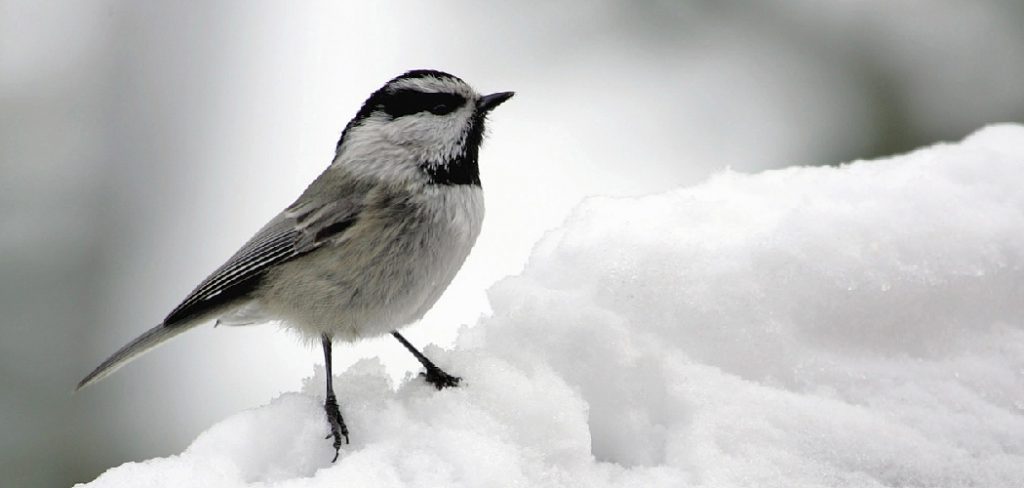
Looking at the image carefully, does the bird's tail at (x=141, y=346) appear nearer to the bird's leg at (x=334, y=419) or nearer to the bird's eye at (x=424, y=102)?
the bird's leg at (x=334, y=419)

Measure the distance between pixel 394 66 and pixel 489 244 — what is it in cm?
103

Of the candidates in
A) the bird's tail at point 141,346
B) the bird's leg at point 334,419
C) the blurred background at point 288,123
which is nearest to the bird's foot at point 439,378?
the bird's leg at point 334,419

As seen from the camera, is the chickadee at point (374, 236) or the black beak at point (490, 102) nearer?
the chickadee at point (374, 236)

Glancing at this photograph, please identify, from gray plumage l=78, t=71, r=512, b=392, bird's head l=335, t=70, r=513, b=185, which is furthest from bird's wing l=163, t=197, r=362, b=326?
bird's head l=335, t=70, r=513, b=185

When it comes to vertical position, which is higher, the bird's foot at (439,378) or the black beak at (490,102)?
the black beak at (490,102)

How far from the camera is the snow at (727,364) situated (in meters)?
1.40

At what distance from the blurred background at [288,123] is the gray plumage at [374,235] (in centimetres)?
138

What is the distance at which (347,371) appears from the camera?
1785 millimetres

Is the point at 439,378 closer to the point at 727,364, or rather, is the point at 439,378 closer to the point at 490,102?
A: the point at 727,364

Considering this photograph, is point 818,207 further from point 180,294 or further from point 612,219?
point 180,294

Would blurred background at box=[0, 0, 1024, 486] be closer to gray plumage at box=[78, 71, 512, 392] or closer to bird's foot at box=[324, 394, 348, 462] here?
gray plumage at box=[78, 71, 512, 392]

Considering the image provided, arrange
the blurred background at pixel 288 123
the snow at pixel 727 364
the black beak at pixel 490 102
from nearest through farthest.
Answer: the snow at pixel 727 364
the black beak at pixel 490 102
the blurred background at pixel 288 123

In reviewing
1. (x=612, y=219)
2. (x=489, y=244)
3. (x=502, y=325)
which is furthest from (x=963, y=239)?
(x=489, y=244)

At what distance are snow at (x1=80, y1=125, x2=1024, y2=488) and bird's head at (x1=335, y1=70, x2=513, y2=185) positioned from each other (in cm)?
32
